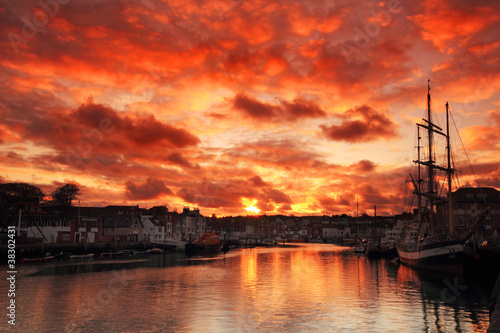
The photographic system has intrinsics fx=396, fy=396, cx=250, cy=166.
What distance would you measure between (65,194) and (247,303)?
5291 inches

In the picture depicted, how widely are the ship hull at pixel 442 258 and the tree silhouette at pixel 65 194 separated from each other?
420ft

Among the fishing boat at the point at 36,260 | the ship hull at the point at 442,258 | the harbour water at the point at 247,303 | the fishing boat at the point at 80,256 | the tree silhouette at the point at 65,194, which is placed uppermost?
the tree silhouette at the point at 65,194

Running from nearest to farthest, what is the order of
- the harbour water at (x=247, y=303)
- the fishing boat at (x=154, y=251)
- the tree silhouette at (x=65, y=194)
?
the harbour water at (x=247, y=303) → the fishing boat at (x=154, y=251) → the tree silhouette at (x=65, y=194)

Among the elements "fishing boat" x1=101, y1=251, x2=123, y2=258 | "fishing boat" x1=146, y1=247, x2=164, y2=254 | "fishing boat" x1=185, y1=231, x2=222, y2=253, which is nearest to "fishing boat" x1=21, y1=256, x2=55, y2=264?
"fishing boat" x1=101, y1=251, x2=123, y2=258

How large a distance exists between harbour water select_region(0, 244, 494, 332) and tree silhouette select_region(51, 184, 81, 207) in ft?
337

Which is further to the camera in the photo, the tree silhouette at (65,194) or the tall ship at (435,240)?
the tree silhouette at (65,194)

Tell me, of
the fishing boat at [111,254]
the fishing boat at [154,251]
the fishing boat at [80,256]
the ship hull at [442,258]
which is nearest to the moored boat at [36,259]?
the fishing boat at [80,256]

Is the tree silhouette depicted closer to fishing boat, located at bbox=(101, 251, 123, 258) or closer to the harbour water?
fishing boat, located at bbox=(101, 251, 123, 258)

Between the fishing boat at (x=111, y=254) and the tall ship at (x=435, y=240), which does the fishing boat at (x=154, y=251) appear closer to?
the fishing boat at (x=111, y=254)

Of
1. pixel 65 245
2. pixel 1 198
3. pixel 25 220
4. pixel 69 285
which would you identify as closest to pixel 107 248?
pixel 65 245

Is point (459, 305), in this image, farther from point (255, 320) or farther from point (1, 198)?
point (1, 198)

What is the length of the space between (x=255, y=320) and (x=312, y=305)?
7.62 meters

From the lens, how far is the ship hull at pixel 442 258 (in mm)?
52188

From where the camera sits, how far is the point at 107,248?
99.4 meters
